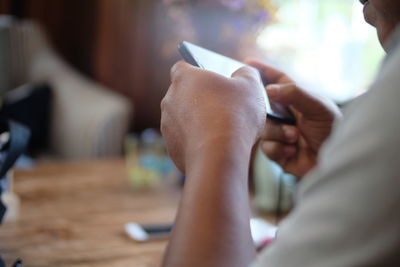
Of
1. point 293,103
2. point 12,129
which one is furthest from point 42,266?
point 293,103

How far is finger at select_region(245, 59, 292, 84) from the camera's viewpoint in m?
0.97

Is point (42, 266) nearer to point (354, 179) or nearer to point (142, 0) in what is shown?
point (354, 179)

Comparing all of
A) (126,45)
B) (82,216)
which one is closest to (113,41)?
(126,45)

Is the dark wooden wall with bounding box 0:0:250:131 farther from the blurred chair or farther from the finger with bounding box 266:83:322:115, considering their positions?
the finger with bounding box 266:83:322:115

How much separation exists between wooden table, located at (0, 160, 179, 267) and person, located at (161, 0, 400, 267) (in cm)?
38

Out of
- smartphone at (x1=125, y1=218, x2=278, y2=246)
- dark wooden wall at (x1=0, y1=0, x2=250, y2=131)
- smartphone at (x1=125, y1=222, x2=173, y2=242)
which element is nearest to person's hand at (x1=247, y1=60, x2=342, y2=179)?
smartphone at (x1=125, y1=218, x2=278, y2=246)

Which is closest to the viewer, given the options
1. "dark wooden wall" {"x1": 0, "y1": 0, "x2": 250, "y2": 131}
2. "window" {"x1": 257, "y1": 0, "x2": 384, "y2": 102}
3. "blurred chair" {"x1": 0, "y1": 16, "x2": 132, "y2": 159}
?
"window" {"x1": 257, "y1": 0, "x2": 384, "y2": 102}

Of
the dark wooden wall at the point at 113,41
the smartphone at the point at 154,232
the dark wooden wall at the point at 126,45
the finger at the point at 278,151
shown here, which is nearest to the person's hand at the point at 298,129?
the finger at the point at 278,151

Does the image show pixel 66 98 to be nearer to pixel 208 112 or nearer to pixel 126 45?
pixel 126 45

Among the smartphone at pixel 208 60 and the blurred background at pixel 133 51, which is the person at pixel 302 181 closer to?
the smartphone at pixel 208 60

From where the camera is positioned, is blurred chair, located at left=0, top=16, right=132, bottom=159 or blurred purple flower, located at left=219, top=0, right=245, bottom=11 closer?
blurred purple flower, located at left=219, top=0, right=245, bottom=11

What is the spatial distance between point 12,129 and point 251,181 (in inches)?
33.0

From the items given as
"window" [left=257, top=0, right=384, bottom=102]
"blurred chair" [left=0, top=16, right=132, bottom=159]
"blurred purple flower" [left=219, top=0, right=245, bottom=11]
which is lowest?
"blurred chair" [left=0, top=16, right=132, bottom=159]

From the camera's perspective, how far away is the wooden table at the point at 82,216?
906 millimetres
